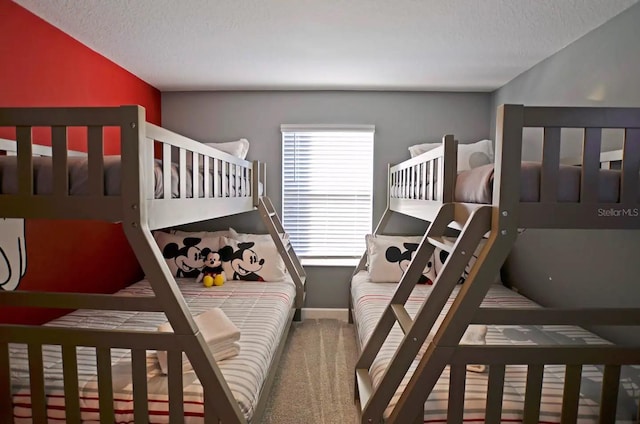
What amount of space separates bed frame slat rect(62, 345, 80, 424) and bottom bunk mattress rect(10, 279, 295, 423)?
0.13 ft

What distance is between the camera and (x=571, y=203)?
A: 130 cm

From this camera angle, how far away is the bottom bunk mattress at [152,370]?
153 cm

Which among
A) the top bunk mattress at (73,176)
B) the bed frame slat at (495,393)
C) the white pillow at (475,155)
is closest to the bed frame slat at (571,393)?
the bed frame slat at (495,393)

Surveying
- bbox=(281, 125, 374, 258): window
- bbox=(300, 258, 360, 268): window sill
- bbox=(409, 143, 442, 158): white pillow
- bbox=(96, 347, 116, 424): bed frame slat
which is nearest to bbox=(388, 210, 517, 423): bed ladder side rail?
bbox=(96, 347, 116, 424): bed frame slat

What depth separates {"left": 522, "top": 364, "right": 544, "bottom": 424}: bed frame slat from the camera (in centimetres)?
140

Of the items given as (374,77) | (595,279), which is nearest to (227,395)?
(595,279)

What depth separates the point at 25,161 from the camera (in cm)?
136

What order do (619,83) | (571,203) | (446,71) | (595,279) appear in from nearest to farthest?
(571,203) → (619,83) → (595,279) → (446,71)

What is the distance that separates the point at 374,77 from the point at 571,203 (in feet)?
7.59

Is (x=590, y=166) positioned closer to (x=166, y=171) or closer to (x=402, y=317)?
(x=402, y=317)

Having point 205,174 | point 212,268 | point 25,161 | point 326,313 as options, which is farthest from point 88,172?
point 326,313

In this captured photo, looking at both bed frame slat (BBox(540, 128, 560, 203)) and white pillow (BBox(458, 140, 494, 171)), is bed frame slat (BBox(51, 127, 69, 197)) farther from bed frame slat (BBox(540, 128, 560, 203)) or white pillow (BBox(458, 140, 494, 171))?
white pillow (BBox(458, 140, 494, 171))

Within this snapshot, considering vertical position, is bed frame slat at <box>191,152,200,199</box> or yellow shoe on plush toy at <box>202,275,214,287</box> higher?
bed frame slat at <box>191,152,200,199</box>

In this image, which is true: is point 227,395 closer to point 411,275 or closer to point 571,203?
point 411,275
